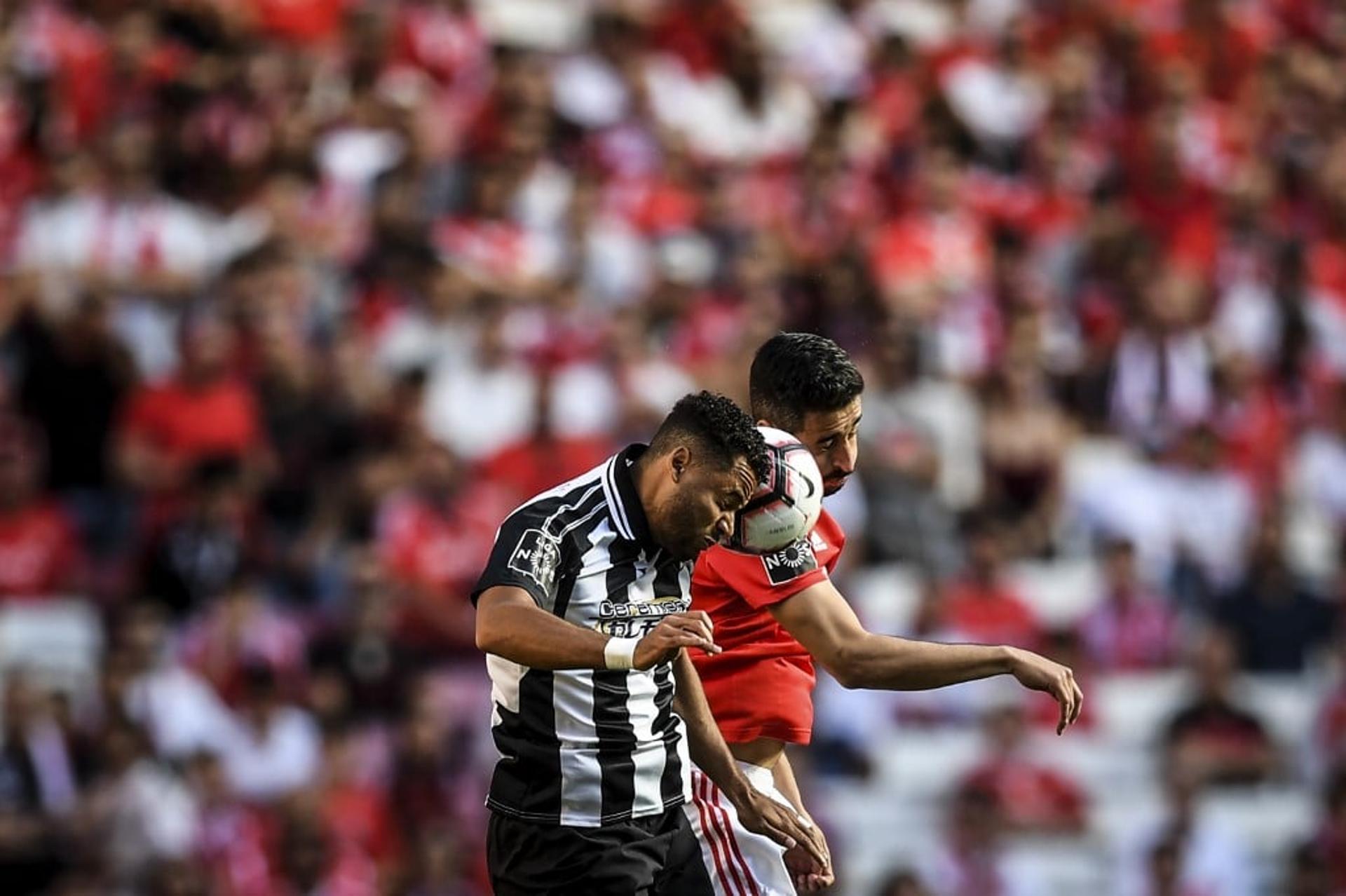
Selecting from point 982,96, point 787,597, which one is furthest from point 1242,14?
point 787,597

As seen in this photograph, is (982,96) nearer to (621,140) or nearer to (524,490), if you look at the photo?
(621,140)

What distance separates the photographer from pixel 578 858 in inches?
203

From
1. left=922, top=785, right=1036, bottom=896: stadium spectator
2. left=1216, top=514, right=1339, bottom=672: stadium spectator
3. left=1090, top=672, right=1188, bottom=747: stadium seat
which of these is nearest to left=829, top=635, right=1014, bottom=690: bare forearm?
left=922, top=785, right=1036, bottom=896: stadium spectator

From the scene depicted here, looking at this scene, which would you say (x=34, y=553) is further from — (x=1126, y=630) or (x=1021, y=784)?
(x=1126, y=630)

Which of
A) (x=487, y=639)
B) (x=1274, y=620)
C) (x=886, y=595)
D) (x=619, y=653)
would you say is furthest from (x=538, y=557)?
(x=1274, y=620)

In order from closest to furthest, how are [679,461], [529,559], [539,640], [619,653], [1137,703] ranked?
[619,653] < [539,640] < [529,559] < [679,461] < [1137,703]

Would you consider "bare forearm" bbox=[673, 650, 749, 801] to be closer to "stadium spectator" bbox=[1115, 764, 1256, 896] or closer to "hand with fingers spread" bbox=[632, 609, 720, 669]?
"hand with fingers spread" bbox=[632, 609, 720, 669]

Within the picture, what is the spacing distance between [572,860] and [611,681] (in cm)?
40

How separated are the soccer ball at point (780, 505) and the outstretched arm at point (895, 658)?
6.6 inches

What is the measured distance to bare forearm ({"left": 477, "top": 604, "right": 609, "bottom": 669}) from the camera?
15.0ft

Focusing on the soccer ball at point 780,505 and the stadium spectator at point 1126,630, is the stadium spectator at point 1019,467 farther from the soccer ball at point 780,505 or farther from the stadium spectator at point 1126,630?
the soccer ball at point 780,505

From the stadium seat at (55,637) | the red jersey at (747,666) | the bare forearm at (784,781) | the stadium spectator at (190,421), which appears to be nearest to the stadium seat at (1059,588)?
the stadium spectator at (190,421)

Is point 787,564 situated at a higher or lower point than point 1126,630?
higher

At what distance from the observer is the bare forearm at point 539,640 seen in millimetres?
4586
